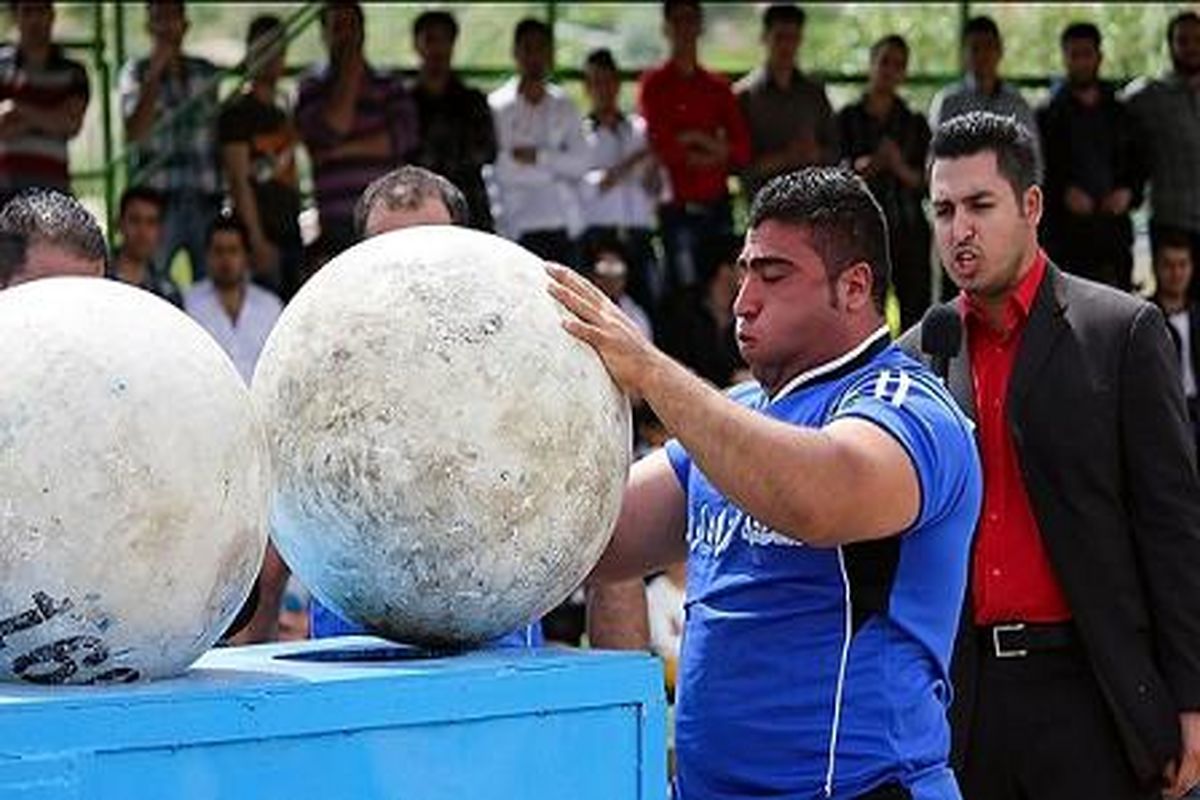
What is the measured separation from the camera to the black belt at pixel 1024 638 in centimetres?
605

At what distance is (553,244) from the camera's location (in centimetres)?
1370

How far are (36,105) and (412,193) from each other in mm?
7035

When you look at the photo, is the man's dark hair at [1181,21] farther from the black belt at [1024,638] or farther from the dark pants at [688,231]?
the black belt at [1024,638]

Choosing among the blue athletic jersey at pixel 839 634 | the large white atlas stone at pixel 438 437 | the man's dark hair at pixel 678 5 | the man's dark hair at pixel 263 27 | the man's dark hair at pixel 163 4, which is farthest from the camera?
the man's dark hair at pixel 678 5

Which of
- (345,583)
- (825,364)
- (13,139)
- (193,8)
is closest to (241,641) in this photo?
(825,364)

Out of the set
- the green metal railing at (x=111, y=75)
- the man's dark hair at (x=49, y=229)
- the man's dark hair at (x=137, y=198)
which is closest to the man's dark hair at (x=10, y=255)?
the man's dark hair at (x=49, y=229)

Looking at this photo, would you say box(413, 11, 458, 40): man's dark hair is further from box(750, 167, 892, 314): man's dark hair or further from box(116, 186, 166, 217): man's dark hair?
box(750, 167, 892, 314): man's dark hair

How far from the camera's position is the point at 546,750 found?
3641mm

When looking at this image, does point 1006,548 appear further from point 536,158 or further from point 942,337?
point 536,158

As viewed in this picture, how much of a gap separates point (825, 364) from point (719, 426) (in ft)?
2.04

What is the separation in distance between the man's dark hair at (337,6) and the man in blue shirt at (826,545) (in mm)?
8475

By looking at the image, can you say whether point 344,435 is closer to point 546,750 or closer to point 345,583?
point 345,583

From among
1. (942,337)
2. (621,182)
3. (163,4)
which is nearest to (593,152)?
(621,182)

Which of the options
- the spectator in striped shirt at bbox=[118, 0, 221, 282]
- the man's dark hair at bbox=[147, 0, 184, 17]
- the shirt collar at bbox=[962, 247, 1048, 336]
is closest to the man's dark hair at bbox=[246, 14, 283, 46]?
the spectator in striped shirt at bbox=[118, 0, 221, 282]
